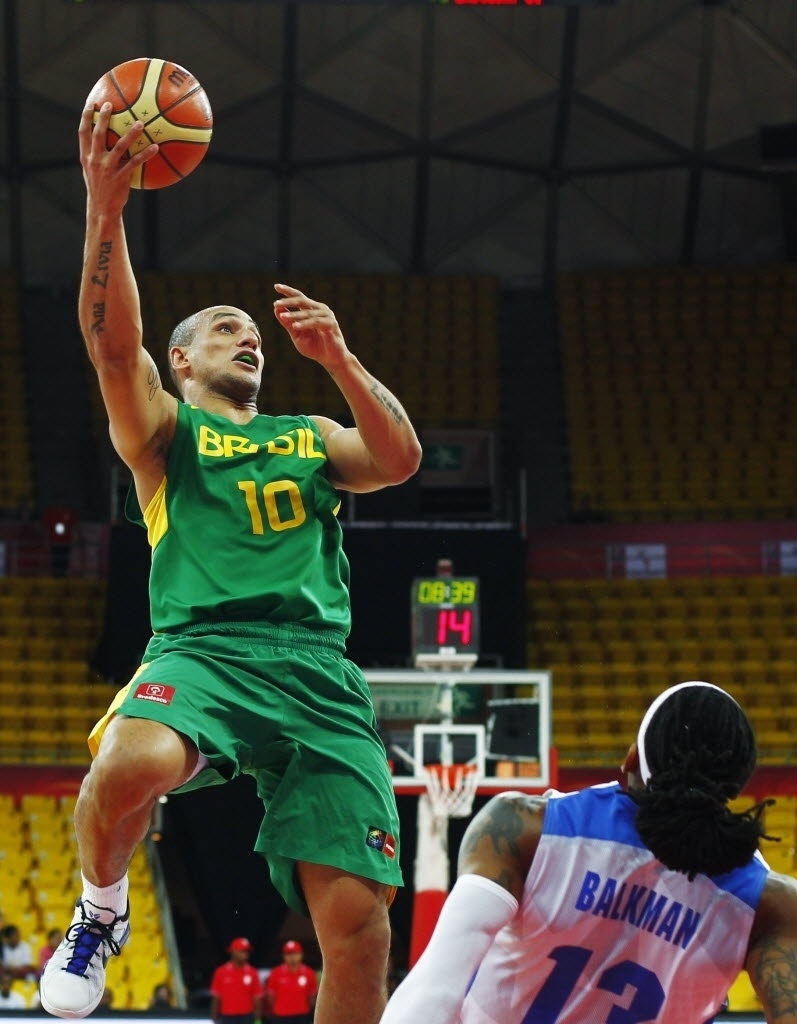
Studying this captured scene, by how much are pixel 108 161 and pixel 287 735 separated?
166cm

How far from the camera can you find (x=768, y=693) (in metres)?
17.5

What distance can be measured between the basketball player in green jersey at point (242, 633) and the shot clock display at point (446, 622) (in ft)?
27.4

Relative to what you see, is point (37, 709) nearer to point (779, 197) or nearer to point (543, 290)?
point (543, 290)

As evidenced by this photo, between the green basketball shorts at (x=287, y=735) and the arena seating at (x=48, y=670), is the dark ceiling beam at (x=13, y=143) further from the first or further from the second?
the green basketball shorts at (x=287, y=735)

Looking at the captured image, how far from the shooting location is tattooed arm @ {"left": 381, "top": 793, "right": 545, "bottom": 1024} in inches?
99.4

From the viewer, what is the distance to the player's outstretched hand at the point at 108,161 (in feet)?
13.6

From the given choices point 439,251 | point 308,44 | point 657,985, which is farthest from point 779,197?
point 657,985

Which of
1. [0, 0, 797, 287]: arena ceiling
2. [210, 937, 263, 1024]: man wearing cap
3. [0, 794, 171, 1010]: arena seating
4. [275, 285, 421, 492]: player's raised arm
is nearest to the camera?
[275, 285, 421, 492]: player's raised arm

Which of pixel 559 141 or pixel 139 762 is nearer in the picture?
pixel 139 762

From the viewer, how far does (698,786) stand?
2.62 meters

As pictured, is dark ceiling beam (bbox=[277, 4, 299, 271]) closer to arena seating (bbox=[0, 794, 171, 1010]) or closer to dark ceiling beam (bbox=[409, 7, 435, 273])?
dark ceiling beam (bbox=[409, 7, 435, 273])

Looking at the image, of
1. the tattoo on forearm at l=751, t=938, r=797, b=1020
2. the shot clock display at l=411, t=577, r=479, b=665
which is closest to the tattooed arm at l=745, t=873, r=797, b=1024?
the tattoo on forearm at l=751, t=938, r=797, b=1020

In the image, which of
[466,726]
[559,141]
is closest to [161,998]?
[466,726]

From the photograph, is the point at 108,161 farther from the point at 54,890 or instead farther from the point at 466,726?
the point at 54,890
